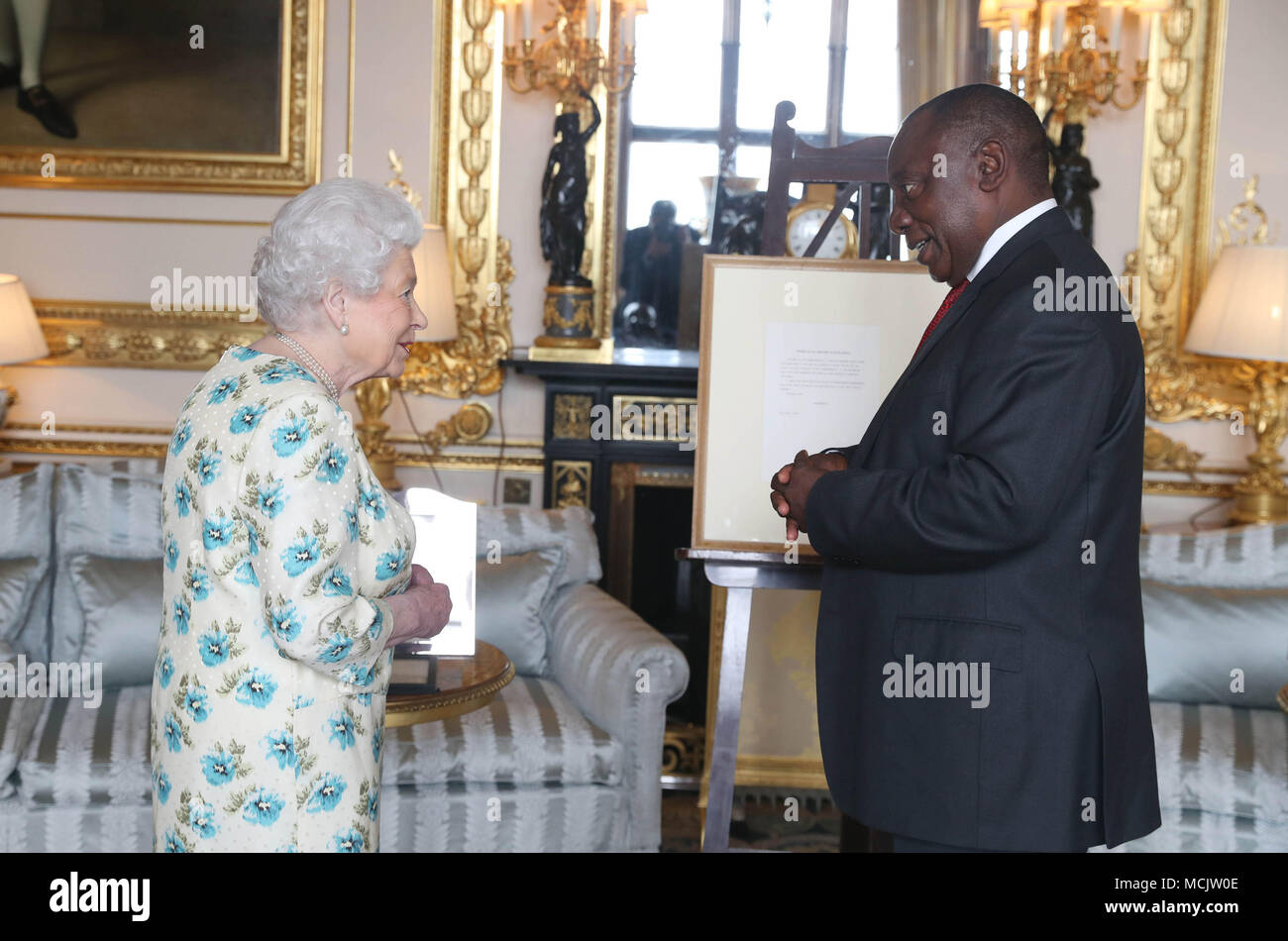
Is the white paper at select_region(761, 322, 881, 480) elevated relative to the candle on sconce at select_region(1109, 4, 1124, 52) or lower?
lower

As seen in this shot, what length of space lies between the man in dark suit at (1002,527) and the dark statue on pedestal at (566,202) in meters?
2.96

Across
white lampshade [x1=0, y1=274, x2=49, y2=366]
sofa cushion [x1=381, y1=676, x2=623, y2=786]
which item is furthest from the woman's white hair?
white lampshade [x1=0, y1=274, x2=49, y2=366]

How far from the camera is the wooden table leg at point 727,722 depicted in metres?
2.63

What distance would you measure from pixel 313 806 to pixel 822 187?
11.6 feet

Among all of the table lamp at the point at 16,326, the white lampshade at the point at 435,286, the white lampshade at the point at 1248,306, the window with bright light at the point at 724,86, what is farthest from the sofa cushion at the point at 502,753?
the white lampshade at the point at 1248,306

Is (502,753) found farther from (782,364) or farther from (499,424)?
(499,424)

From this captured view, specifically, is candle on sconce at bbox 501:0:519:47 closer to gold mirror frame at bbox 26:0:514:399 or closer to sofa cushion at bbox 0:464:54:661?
gold mirror frame at bbox 26:0:514:399

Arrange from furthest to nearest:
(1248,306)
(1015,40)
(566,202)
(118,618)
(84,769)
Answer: (566,202) < (1015,40) < (1248,306) < (118,618) < (84,769)

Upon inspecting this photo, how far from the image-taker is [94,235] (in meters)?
4.83

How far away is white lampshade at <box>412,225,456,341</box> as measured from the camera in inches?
173

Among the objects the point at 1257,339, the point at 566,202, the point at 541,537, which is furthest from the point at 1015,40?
the point at 541,537

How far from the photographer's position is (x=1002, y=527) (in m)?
1.68

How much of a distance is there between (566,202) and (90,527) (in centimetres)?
205

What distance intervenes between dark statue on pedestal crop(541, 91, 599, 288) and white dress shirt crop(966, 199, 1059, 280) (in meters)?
3.04
